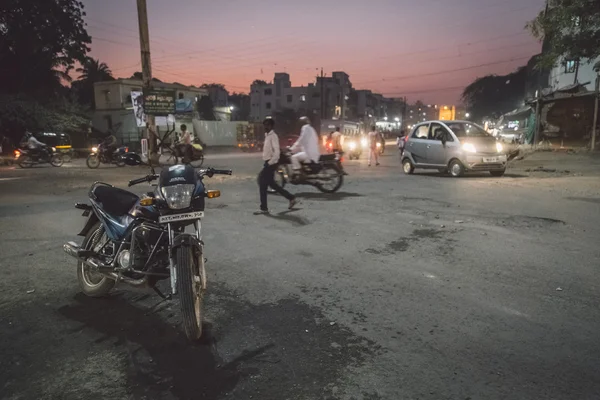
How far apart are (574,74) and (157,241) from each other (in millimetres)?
43081

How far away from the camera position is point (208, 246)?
6.09 metres

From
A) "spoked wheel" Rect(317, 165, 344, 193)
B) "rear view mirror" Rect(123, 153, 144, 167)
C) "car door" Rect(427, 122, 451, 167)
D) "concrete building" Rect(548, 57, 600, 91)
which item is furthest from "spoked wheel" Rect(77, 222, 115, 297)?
"concrete building" Rect(548, 57, 600, 91)

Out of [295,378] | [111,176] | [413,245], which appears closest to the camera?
[295,378]

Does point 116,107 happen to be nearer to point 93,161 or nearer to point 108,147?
point 108,147

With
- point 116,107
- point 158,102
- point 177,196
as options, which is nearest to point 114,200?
point 177,196

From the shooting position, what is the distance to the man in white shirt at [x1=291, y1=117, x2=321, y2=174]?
1091 centimetres

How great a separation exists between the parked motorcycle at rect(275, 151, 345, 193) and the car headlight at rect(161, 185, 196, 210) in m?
7.50

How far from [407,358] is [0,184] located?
1472 centimetres

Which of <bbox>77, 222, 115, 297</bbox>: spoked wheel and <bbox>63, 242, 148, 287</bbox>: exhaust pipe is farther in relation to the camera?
<bbox>77, 222, 115, 297</bbox>: spoked wheel

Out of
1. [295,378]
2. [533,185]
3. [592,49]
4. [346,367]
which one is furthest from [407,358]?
[592,49]

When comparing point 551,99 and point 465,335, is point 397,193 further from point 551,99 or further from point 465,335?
point 551,99

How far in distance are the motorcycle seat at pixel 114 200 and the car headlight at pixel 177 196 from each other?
2.44 ft

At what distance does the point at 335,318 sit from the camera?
372cm

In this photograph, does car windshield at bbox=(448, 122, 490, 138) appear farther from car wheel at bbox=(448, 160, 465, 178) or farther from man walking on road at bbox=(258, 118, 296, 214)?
man walking on road at bbox=(258, 118, 296, 214)
